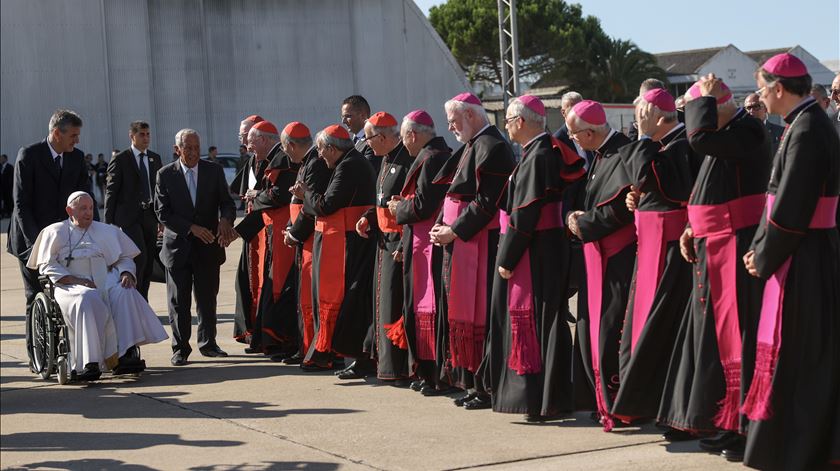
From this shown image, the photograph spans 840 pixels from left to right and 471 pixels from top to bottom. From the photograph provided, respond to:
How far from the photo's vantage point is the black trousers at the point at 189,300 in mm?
9961

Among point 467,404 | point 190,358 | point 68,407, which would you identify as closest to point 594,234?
point 467,404

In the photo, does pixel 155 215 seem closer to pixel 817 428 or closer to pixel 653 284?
pixel 653 284

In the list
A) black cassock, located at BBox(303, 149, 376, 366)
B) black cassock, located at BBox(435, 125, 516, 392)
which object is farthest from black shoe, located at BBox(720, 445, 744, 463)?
black cassock, located at BBox(303, 149, 376, 366)

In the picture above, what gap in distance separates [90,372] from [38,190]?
5.66 feet

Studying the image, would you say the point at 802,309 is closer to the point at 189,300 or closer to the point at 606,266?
the point at 606,266

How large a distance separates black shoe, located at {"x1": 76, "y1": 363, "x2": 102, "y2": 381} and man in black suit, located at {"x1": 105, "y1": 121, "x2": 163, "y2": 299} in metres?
1.82

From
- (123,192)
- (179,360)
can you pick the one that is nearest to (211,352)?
(179,360)

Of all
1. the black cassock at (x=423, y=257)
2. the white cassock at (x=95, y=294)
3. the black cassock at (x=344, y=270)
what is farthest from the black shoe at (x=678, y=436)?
the white cassock at (x=95, y=294)

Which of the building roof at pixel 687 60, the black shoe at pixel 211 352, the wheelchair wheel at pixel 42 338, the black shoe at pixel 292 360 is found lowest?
the black shoe at pixel 292 360

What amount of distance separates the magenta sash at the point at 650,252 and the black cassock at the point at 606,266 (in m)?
0.19

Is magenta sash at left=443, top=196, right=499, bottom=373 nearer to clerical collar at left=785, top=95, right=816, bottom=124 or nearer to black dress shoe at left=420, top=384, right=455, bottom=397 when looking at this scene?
black dress shoe at left=420, top=384, right=455, bottom=397

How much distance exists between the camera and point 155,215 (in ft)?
35.3

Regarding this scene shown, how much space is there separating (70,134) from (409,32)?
3197 centimetres

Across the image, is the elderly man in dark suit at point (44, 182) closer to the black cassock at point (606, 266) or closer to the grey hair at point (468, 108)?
Result: the grey hair at point (468, 108)
